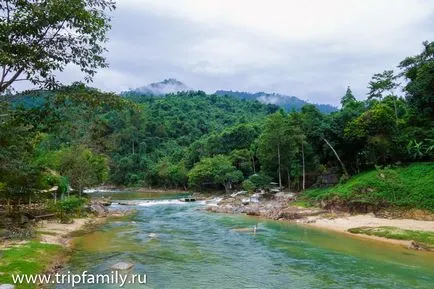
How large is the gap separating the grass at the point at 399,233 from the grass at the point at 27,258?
906 inches

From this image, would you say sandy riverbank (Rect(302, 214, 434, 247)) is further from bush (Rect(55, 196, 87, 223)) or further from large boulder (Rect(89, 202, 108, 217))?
bush (Rect(55, 196, 87, 223))

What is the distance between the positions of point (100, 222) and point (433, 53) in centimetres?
4426

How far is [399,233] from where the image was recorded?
97.2 feet

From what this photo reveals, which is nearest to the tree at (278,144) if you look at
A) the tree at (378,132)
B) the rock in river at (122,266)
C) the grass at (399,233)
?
the tree at (378,132)

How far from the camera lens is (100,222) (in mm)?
37938

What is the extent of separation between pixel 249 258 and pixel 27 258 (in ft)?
39.5

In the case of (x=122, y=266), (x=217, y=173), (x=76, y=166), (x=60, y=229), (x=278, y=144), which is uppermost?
(x=278, y=144)

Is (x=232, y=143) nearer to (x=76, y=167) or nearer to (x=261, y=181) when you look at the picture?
(x=261, y=181)

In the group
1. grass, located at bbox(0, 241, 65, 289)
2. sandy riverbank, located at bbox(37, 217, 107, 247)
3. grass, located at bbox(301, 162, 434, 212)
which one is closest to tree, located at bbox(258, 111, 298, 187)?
grass, located at bbox(301, 162, 434, 212)

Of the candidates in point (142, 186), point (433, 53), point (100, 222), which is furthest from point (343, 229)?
point (142, 186)

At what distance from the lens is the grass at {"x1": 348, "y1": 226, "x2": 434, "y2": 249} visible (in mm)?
26853

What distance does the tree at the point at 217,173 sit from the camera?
70.8 meters

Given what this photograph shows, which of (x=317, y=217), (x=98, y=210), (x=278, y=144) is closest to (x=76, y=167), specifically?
(x=98, y=210)

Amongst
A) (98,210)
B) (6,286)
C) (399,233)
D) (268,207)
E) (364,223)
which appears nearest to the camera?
(6,286)
